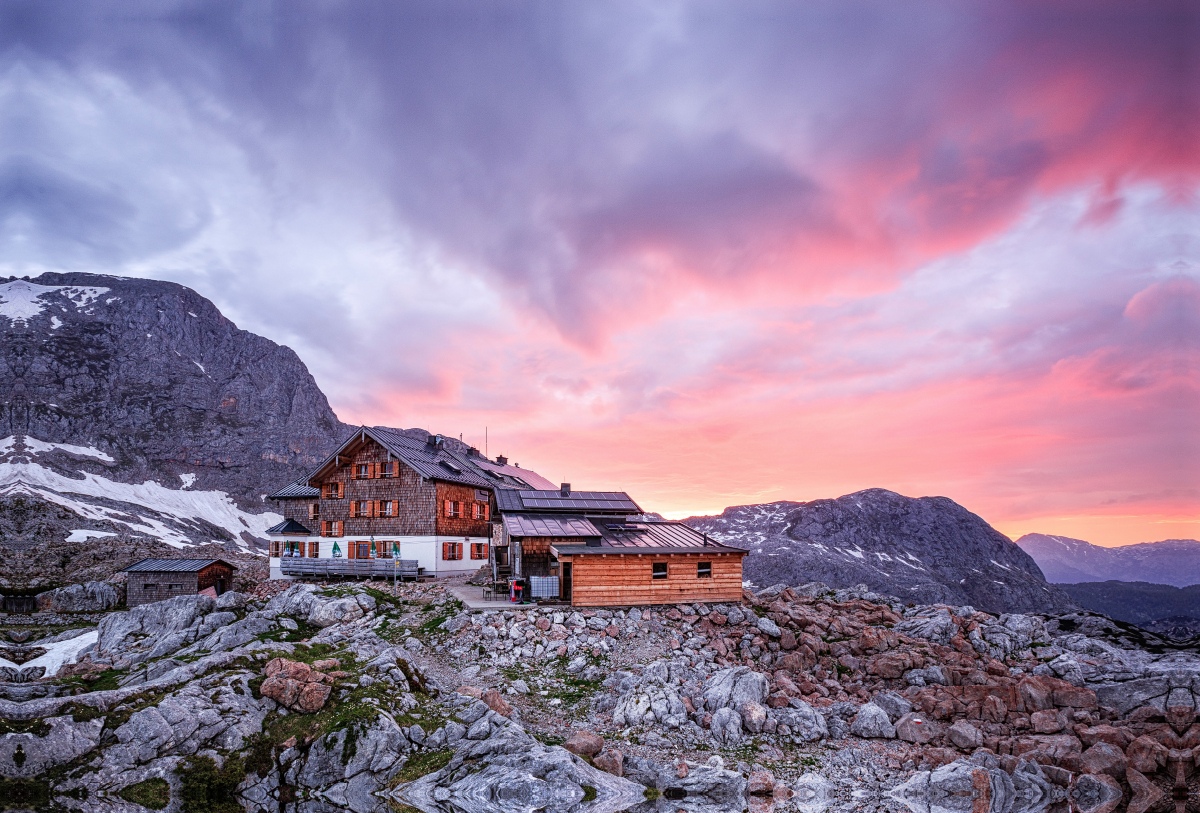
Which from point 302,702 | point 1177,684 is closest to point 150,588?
point 302,702

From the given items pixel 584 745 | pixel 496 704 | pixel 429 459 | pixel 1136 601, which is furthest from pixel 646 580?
pixel 1136 601

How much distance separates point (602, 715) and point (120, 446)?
179 m

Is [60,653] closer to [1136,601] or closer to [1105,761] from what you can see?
[1105,761]

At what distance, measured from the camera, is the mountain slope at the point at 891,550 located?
4264 inches

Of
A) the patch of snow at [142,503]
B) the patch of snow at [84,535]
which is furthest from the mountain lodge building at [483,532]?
the patch of snow at [142,503]

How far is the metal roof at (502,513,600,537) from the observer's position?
3709cm

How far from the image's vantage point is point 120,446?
151875 millimetres

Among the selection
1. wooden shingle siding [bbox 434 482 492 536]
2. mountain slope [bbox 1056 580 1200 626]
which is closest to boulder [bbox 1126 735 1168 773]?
wooden shingle siding [bbox 434 482 492 536]

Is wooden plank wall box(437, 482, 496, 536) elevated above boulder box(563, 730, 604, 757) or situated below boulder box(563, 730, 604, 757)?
above

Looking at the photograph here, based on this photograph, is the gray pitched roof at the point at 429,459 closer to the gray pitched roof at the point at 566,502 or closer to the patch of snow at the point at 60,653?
the gray pitched roof at the point at 566,502

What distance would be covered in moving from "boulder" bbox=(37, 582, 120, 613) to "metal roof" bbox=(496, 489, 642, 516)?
33910 mm

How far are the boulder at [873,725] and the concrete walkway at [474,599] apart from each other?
16.9 meters

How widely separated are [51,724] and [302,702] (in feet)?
19.7

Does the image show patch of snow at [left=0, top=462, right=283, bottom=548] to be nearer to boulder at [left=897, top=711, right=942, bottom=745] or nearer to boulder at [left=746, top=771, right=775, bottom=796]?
boulder at [left=746, top=771, right=775, bottom=796]
